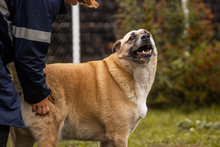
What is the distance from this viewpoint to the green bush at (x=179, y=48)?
588 cm

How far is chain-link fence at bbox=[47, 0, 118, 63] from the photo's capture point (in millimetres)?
5309

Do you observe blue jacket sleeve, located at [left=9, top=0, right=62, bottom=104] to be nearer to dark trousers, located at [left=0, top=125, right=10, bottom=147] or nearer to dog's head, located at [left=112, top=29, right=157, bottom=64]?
dark trousers, located at [left=0, top=125, right=10, bottom=147]

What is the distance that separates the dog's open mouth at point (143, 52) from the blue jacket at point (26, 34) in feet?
3.75

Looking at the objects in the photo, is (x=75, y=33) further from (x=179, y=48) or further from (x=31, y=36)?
(x=31, y=36)

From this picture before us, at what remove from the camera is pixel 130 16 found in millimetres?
6141

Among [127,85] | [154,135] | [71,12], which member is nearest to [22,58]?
[127,85]

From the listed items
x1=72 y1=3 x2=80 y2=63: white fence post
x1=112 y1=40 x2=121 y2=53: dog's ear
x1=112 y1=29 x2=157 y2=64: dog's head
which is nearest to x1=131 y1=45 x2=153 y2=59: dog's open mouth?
x1=112 y1=29 x2=157 y2=64: dog's head

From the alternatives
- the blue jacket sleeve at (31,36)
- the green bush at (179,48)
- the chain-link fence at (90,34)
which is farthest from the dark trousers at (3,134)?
the green bush at (179,48)

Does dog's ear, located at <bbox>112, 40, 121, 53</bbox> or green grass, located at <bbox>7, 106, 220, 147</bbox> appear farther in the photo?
green grass, located at <bbox>7, 106, 220, 147</bbox>

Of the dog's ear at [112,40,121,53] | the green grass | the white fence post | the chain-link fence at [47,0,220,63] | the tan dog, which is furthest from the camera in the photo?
the chain-link fence at [47,0,220,63]

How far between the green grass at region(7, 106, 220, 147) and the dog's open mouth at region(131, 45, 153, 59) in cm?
134

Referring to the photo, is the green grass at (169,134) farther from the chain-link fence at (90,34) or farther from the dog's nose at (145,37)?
the chain-link fence at (90,34)

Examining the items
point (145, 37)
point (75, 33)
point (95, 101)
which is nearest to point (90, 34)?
point (75, 33)

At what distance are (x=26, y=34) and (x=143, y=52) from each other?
1343 mm
